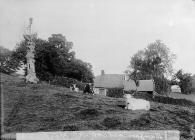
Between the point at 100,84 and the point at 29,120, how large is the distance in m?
33.1

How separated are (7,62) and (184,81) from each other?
3014 cm

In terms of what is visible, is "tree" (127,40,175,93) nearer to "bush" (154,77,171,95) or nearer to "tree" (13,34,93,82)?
"bush" (154,77,171,95)

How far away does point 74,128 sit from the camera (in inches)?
511

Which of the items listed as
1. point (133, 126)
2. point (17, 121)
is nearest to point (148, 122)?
point (133, 126)

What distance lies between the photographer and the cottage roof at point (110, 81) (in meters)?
46.4

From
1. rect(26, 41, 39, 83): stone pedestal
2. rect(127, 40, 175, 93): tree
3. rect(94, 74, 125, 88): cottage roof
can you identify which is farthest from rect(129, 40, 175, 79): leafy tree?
rect(26, 41, 39, 83): stone pedestal

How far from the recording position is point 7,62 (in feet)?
173

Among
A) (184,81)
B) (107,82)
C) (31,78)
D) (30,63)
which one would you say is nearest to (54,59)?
(107,82)

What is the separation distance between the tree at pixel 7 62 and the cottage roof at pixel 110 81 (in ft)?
46.7

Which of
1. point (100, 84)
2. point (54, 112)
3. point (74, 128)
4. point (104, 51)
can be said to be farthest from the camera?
point (100, 84)

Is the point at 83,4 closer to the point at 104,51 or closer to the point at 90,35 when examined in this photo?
the point at 90,35

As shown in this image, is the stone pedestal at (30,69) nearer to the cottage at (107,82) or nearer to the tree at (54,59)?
the tree at (54,59)

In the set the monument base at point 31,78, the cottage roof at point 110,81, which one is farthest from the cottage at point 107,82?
the monument base at point 31,78

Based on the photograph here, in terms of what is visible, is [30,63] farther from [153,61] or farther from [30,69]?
[153,61]
